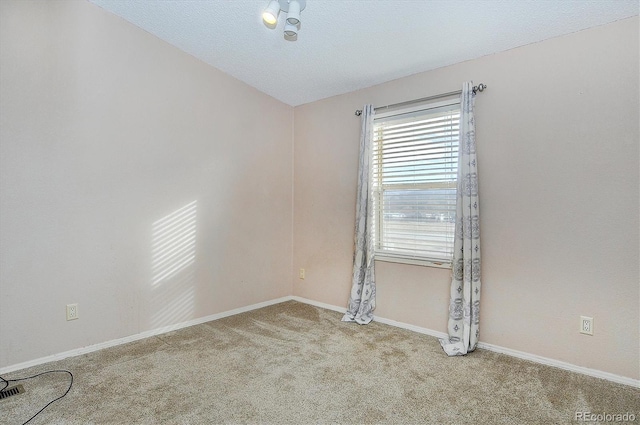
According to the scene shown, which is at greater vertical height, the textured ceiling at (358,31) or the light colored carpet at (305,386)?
the textured ceiling at (358,31)

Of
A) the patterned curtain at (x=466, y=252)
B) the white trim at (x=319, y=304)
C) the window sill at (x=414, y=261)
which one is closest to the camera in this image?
the patterned curtain at (x=466, y=252)

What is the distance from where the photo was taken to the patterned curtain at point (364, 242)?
325 cm

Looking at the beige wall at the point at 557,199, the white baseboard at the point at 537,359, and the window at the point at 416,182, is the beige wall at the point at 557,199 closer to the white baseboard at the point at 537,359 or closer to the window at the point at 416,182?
the white baseboard at the point at 537,359

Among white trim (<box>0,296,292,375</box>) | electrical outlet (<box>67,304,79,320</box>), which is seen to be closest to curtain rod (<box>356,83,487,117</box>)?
white trim (<box>0,296,292,375</box>)

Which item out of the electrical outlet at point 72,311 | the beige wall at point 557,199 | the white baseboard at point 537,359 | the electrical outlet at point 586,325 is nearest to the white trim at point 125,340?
the electrical outlet at point 72,311

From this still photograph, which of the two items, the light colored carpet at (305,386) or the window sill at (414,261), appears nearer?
the light colored carpet at (305,386)

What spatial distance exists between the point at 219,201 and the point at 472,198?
7.82 feet

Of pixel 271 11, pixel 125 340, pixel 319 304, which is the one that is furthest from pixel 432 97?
pixel 125 340

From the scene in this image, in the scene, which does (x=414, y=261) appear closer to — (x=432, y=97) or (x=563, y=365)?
(x=563, y=365)

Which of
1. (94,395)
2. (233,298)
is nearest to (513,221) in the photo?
(233,298)

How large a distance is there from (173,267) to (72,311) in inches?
31.0

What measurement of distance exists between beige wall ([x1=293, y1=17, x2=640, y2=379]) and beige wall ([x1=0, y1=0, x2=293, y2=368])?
1928mm

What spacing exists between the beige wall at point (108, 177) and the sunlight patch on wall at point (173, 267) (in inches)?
0.7

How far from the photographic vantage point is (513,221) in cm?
252
